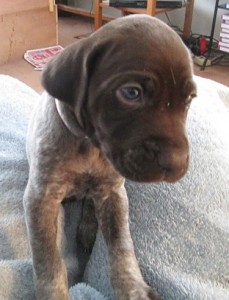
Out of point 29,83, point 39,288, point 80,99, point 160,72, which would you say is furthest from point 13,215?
point 29,83

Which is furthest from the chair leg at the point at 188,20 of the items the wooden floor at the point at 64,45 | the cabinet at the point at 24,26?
the cabinet at the point at 24,26

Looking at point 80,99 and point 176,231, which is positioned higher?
point 80,99

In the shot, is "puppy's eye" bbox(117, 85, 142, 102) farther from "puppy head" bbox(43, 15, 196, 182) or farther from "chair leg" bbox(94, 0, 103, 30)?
"chair leg" bbox(94, 0, 103, 30)

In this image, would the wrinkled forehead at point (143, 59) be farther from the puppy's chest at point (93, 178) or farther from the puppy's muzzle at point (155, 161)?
the puppy's chest at point (93, 178)

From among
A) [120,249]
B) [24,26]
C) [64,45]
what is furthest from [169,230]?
[64,45]

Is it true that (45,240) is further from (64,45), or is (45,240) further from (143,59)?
(64,45)

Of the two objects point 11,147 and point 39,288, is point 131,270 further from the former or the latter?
point 11,147
